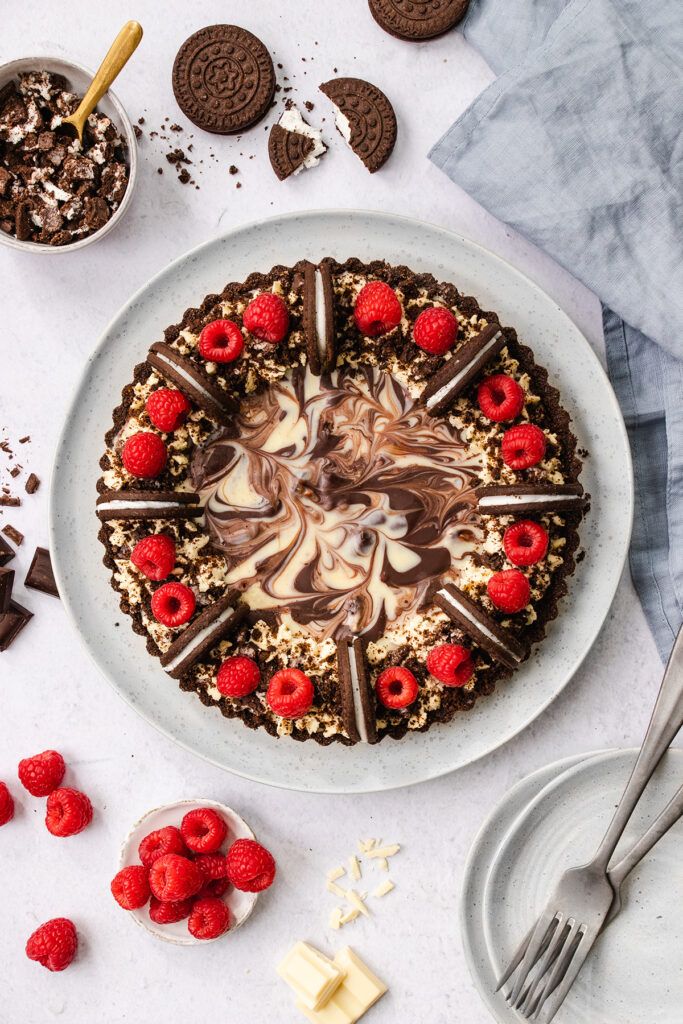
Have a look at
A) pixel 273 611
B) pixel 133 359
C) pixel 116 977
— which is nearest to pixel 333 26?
pixel 133 359

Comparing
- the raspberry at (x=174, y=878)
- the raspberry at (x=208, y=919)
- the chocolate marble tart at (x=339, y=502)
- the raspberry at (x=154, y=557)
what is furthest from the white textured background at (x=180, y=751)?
the raspberry at (x=154, y=557)

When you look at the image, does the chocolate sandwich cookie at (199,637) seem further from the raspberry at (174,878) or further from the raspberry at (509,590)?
the raspberry at (509,590)

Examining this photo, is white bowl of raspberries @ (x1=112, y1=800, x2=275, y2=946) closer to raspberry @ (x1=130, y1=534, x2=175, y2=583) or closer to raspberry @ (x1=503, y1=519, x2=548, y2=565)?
raspberry @ (x1=130, y1=534, x2=175, y2=583)

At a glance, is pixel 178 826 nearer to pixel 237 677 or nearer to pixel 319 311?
pixel 237 677

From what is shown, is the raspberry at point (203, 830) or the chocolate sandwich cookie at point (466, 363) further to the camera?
the raspberry at point (203, 830)

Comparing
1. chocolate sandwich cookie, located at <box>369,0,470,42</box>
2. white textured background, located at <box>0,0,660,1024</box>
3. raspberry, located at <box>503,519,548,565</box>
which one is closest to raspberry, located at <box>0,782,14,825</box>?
white textured background, located at <box>0,0,660,1024</box>

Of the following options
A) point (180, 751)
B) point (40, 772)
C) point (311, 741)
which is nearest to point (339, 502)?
point (311, 741)

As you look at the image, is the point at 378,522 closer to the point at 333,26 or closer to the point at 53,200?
the point at 53,200
